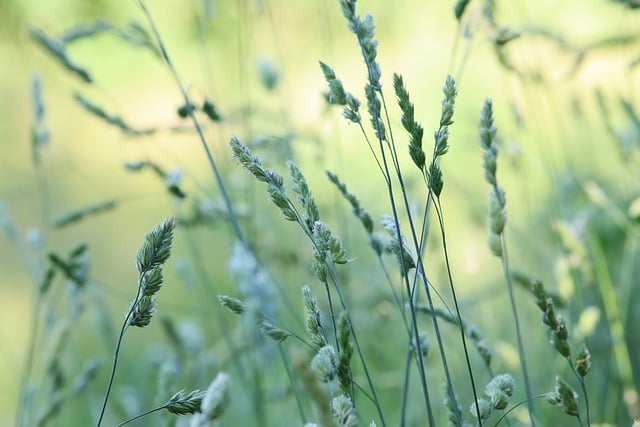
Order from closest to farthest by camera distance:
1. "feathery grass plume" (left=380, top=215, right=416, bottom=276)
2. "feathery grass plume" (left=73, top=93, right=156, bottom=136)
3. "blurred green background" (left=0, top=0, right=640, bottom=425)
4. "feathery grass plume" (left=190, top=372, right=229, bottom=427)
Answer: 1. "feathery grass plume" (left=190, top=372, right=229, bottom=427)
2. "feathery grass plume" (left=380, top=215, right=416, bottom=276)
3. "feathery grass plume" (left=73, top=93, right=156, bottom=136)
4. "blurred green background" (left=0, top=0, right=640, bottom=425)

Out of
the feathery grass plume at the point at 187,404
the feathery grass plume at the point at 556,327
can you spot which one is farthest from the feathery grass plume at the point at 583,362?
the feathery grass plume at the point at 187,404

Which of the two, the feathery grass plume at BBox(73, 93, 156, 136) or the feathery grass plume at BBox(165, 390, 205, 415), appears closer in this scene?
the feathery grass plume at BBox(165, 390, 205, 415)

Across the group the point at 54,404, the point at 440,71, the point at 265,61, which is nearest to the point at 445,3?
the point at 440,71

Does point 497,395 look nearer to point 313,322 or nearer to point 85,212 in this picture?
point 313,322

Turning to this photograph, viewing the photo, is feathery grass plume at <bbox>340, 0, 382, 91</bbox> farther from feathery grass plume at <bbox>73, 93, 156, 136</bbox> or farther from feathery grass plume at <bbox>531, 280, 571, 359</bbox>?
feathery grass plume at <bbox>73, 93, 156, 136</bbox>

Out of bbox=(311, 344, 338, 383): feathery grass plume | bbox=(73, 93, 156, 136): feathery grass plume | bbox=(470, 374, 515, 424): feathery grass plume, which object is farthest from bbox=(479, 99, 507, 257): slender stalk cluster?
bbox=(73, 93, 156, 136): feathery grass plume

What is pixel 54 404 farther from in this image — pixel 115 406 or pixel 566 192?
pixel 566 192

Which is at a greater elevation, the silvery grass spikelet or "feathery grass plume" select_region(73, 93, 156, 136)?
"feathery grass plume" select_region(73, 93, 156, 136)

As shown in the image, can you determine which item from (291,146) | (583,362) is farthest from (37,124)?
(583,362)

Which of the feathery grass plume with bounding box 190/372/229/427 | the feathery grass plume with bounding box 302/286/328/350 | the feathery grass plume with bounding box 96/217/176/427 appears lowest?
the feathery grass plume with bounding box 190/372/229/427
